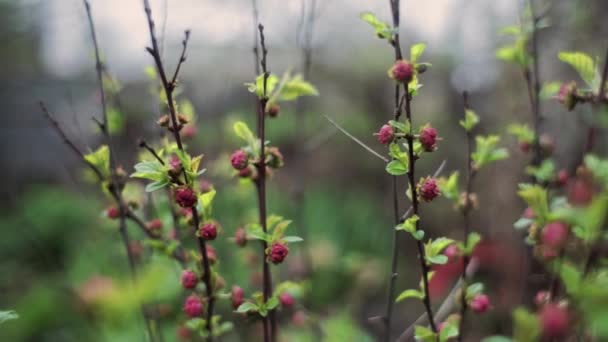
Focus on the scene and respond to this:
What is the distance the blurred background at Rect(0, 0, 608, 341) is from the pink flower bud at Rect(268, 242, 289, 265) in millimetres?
181

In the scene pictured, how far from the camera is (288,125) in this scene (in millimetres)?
4793

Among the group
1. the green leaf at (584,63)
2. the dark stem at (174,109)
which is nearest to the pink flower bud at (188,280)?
the dark stem at (174,109)

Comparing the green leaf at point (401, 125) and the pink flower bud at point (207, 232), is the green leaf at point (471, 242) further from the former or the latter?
the pink flower bud at point (207, 232)

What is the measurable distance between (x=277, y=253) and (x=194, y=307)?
161 millimetres

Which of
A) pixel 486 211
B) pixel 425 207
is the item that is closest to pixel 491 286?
pixel 486 211

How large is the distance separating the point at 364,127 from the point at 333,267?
184 centimetres

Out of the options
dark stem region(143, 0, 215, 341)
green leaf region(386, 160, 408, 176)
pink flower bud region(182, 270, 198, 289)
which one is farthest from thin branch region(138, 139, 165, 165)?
green leaf region(386, 160, 408, 176)

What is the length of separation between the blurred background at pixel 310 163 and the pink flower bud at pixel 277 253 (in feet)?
0.59

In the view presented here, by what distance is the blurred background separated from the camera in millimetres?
1431

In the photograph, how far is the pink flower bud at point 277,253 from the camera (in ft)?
2.17

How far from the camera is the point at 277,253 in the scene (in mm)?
661

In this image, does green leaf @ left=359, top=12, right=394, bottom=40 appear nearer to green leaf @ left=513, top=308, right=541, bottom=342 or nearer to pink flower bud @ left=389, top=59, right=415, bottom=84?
pink flower bud @ left=389, top=59, right=415, bottom=84

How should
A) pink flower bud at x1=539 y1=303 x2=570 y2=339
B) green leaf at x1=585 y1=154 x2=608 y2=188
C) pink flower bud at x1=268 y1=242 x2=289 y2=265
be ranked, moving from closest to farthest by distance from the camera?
pink flower bud at x1=539 y1=303 x2=570 y2=339 < green leaf at x1=585 y1=154 x2=608 y2=188 < pink flower bud at x1=268 y1=242 x2=289 y2=265

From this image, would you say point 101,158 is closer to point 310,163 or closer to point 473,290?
point 473,290
